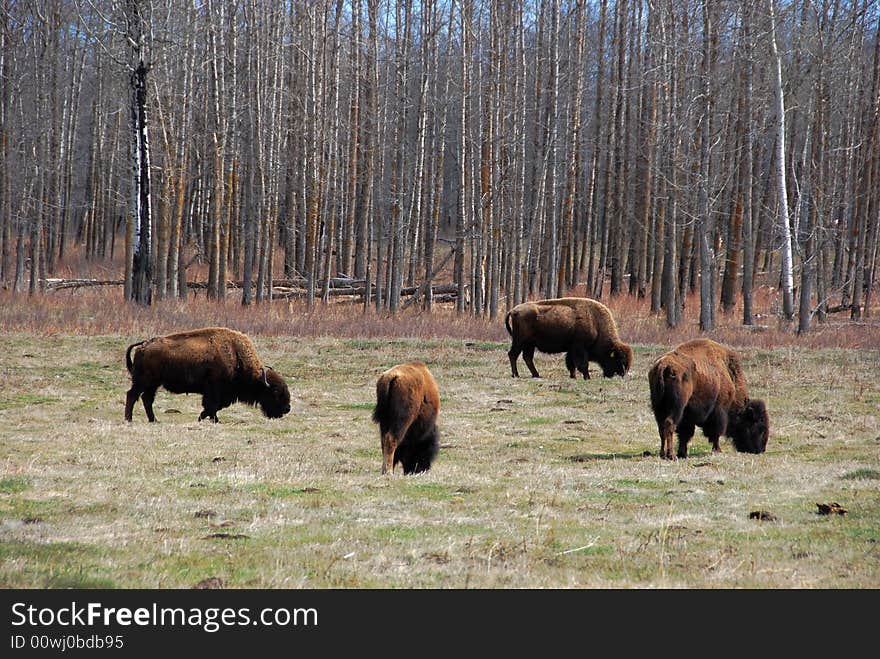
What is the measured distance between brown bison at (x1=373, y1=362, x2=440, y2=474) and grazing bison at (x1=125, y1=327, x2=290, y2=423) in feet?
15.4

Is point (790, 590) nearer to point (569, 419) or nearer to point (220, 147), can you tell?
point (569, 419)

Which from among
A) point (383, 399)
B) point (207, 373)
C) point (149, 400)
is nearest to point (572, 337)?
point (207, 373)

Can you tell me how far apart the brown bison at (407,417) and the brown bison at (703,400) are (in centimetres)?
257

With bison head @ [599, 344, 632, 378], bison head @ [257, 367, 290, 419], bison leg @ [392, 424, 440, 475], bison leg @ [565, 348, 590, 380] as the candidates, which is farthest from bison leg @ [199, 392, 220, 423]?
bison head @ [599, 344, 632, 378]

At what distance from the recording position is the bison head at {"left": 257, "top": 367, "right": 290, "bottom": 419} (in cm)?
1466

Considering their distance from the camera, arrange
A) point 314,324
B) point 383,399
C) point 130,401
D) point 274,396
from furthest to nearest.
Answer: point 314,324, point 274,396, point 130,401, point 383,399

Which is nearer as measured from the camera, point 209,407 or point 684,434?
point 684,434

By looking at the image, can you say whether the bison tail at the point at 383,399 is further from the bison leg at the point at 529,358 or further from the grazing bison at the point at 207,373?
the bison leg at the point at 529,358

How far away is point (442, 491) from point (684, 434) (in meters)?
3.88

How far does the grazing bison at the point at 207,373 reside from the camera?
14.0m

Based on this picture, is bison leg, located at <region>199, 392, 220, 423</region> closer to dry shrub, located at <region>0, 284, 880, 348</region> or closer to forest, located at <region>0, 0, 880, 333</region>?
dry shrub, located at <region>0, 284, 880, 348</region>

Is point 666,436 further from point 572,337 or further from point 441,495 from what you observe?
point 572,337

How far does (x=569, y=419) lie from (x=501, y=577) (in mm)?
9371

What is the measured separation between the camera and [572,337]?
19625 mm
